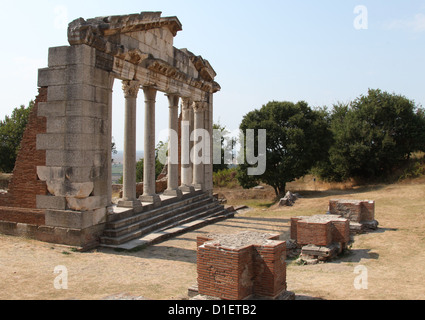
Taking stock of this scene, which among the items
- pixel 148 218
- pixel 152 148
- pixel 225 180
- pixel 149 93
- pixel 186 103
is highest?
pixel 186 103

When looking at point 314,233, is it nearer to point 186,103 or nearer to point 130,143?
point 130,143

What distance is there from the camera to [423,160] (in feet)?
99.2

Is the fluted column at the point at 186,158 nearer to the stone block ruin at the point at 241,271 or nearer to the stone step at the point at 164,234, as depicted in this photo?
the stone step at the point at 164,234

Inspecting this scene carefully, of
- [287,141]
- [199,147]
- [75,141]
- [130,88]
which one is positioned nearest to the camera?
[75,141]

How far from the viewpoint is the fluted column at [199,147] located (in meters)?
19.5

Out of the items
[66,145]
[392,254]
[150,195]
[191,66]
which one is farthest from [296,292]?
[191,66]

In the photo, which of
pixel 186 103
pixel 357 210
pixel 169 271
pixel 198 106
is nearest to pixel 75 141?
pixel 169 271

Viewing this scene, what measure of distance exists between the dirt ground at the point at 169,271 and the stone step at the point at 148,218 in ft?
3.49

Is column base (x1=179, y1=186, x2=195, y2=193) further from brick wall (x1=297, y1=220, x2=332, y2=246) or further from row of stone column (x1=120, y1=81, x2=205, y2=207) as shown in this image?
brick wall (x1=297, y1=220, x2=332, y2=246)

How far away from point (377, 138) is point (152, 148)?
851 inches

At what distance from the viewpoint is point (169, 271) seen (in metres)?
9.34

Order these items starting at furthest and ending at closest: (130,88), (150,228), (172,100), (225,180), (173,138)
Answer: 1. (225,180)
2. (173,138)
3. (172,100)
4. (130,88)
5. (150,228)

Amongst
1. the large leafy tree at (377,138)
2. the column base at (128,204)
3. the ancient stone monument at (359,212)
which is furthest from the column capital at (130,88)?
the large leafy tree at (377,138)

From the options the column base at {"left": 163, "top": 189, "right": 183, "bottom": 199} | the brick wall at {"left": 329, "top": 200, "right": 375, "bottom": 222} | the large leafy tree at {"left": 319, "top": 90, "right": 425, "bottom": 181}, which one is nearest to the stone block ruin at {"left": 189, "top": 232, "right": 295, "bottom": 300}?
the brick wall at {"left": 329, "top": 200, "right": 375, "bottom": 222}
